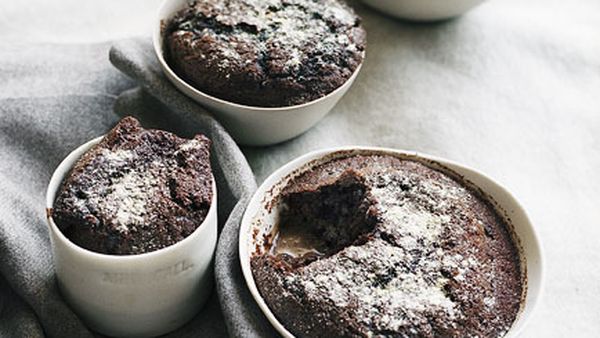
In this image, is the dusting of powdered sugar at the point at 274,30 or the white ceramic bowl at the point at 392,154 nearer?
the white ceramic bowl at the point at 392,154

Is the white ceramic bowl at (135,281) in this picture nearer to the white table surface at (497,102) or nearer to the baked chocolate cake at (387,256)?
the baked chocolate cake at (387,256)

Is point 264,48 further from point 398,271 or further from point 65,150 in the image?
point 398,271

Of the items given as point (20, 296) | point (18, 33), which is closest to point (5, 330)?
point (20, 296)

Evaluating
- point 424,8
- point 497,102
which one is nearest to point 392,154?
point 497,102

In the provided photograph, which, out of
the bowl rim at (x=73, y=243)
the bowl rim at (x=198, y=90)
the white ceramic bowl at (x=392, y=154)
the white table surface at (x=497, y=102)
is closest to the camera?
the bowl rim at (x=73, y=243)

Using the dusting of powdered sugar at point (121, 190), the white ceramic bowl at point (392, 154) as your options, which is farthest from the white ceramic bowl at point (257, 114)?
the dusting of powdered sugar at point (121, 190)

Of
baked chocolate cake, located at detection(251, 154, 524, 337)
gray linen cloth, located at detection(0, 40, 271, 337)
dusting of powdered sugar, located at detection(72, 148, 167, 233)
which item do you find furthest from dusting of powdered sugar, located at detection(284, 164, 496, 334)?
dusting of powdered sugar, located at detection(72, 148, 167, 233)
